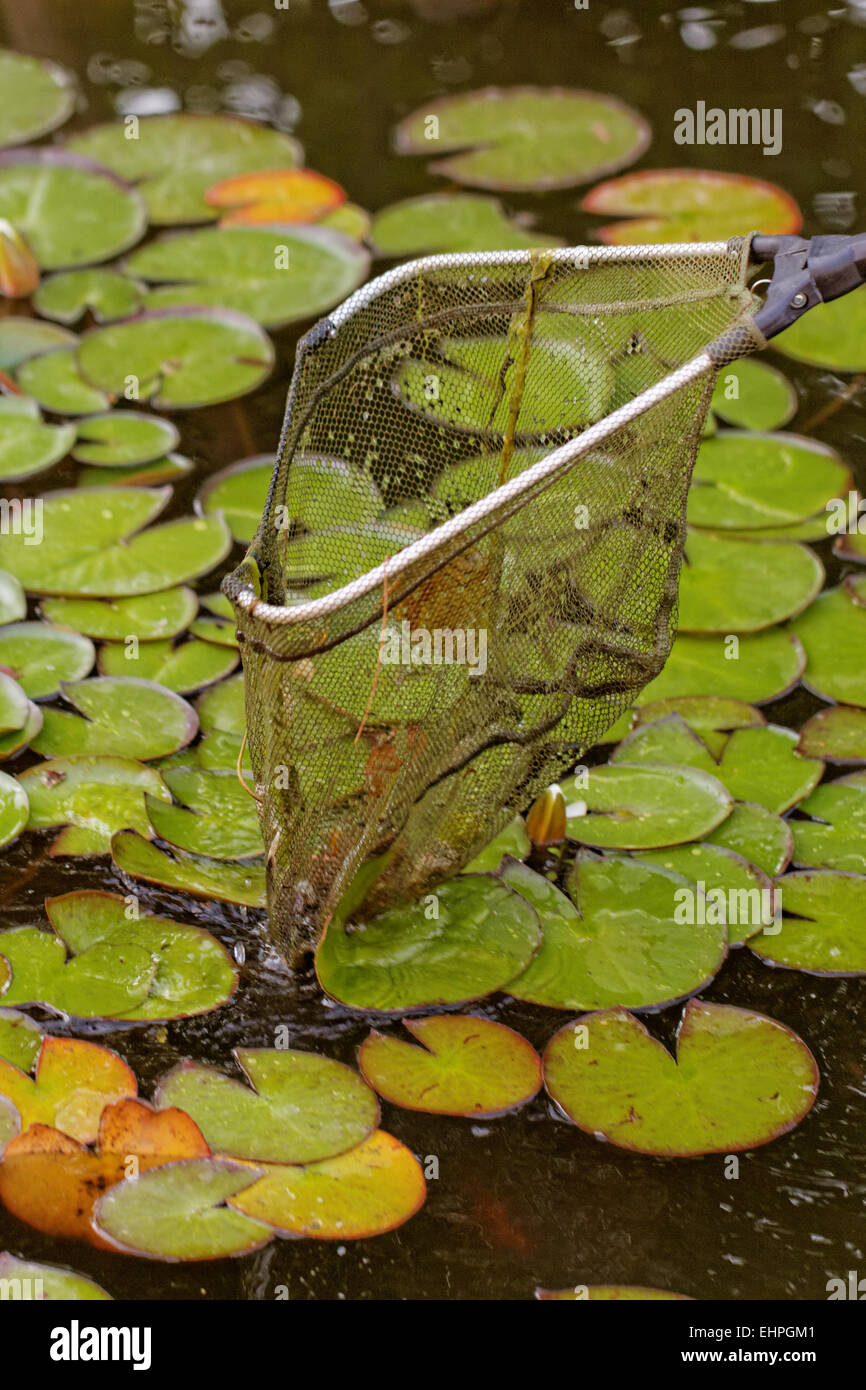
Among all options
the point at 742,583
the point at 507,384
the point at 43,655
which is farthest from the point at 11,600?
the point at 742,583

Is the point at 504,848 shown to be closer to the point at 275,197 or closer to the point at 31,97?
the point at 275,197

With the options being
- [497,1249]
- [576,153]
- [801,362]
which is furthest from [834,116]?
[497,1249]

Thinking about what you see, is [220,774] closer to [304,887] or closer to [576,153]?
[304,887]

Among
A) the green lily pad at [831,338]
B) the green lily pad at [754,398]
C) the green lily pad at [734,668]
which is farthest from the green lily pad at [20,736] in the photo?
the green lily pad at [831,338]

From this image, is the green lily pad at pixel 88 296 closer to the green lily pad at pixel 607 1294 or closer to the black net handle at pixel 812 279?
the black net handle at pixel 812 279

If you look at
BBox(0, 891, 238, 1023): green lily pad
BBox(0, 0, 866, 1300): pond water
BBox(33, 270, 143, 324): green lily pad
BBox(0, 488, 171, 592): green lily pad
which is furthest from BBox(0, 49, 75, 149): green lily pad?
BBox(0, 891, 238, 1023): green lily pad
